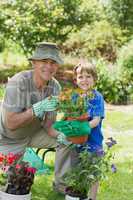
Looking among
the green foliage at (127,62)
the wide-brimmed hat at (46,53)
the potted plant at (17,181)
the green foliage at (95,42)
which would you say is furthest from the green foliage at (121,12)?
the potted plant at (17,181)

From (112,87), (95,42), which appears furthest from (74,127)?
(95,42)

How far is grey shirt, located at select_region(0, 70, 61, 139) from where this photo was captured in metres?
4.10

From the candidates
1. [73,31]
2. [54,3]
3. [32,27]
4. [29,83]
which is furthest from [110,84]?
[29,83]

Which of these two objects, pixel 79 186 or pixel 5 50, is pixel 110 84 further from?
pixel 79 186

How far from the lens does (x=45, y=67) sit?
4047 mm

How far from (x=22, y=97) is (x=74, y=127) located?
70cm

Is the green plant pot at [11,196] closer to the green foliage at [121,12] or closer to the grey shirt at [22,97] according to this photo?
the grey shirt at [22,97]

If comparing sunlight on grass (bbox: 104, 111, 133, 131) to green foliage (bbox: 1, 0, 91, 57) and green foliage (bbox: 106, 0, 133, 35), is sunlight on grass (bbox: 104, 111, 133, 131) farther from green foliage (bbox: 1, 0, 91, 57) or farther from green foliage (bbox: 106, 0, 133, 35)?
green foliage (bbox: 106, 0, 133, 35)

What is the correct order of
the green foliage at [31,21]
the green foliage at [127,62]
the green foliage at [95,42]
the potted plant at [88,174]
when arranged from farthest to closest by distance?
the green foliage at [95,42] → the green foliage at [31,21] → the green foliage at [127,62] → the potted plant at [88,174]

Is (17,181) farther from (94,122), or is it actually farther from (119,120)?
(119,120)

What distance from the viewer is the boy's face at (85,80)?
4.05 m

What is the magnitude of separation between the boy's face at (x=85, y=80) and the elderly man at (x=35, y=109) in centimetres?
22

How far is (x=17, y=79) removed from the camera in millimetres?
4191

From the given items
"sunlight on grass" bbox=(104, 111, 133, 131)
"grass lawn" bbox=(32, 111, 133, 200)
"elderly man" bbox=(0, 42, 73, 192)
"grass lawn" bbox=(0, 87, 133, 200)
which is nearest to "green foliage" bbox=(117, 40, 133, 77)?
"sunlight on grass" bbox=(104, 111, 133, 131)
